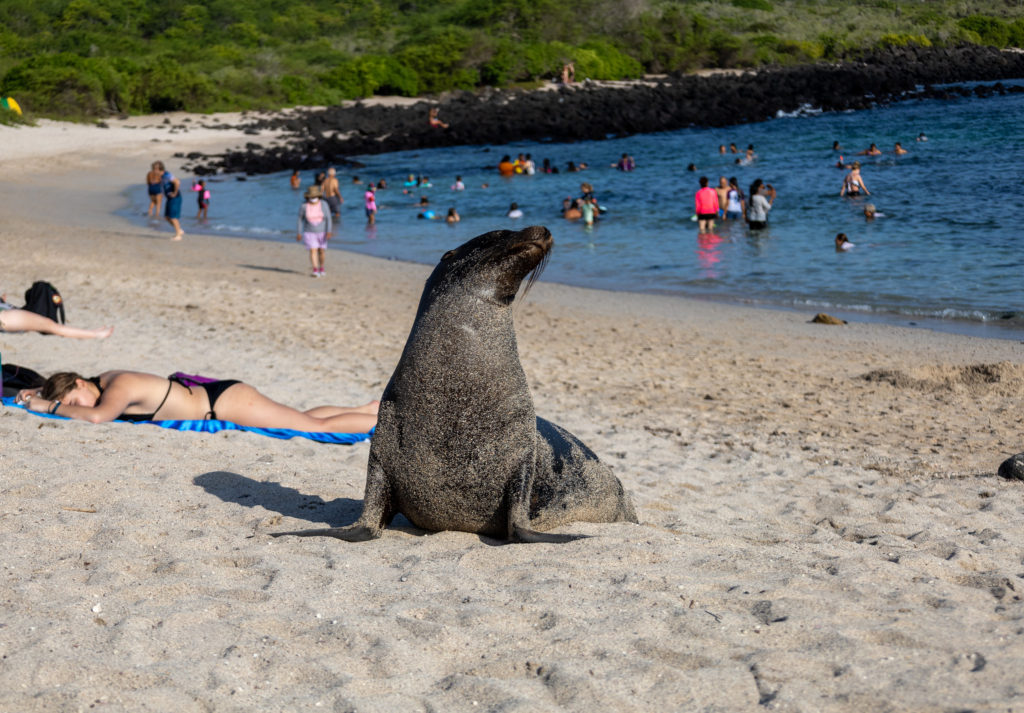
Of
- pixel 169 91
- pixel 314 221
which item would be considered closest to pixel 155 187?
pixel 314 221

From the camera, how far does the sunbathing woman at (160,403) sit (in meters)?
7.59

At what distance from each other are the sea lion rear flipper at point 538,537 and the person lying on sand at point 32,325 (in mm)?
7680

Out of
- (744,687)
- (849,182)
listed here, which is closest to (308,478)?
(744,687)

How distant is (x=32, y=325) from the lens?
36.1ft

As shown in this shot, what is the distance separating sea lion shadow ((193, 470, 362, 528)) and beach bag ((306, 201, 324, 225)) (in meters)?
11.2

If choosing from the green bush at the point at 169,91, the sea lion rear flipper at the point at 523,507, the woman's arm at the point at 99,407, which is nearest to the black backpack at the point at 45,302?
the woman's arm at the point at 99,407

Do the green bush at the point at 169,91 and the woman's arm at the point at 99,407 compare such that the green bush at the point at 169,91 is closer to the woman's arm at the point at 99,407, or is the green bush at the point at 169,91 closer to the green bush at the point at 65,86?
the green bush at the point at 65,86

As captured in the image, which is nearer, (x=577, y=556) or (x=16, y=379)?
(x=577, y=556)

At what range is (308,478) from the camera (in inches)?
262

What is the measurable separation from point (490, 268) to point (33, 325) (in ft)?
25.4

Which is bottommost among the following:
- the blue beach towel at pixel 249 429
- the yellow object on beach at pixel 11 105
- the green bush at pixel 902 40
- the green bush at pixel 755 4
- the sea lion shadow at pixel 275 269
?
the blue beach towel at pixel 249 429

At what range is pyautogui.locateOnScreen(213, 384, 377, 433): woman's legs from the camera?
7.82 metres

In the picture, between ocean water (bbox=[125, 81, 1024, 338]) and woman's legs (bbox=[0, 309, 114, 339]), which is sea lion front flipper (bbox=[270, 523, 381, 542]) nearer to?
Result: woman's legs (bbox=[0, 309, 114, 339])

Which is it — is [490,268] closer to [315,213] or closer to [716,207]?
→ [315,213]
